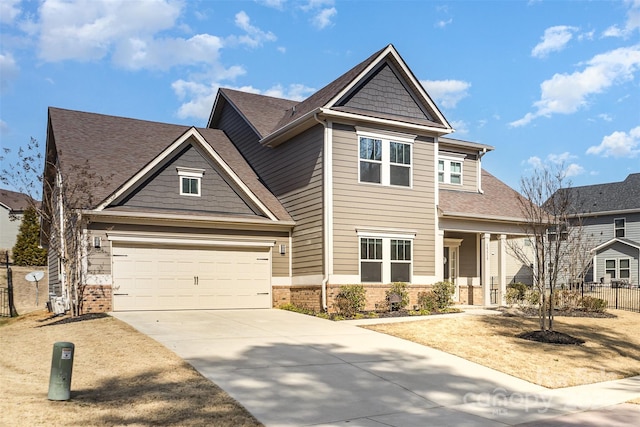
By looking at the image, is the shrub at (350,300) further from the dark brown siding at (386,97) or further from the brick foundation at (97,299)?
the brick foundation at (97,299)

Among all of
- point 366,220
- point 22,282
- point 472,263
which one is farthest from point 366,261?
point 22,282

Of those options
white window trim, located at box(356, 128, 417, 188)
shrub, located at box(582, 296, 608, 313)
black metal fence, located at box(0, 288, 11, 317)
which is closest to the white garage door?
white window trim, located at box(356, 128, 417, 188)

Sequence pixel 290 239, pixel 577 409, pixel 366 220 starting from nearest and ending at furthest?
pixel 577 409 → pixel 366 220 → pixel 290 239

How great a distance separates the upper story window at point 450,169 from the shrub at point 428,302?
19.3 feet

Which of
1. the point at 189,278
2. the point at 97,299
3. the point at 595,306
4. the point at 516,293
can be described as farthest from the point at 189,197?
the point at 595,306

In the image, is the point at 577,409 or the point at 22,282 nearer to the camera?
the point at 577,409

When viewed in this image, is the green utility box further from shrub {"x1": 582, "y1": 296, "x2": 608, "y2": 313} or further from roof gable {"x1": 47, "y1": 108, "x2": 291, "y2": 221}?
shrub {"x1": 582, "y1": 296, "x2": 608, "y2": 313}

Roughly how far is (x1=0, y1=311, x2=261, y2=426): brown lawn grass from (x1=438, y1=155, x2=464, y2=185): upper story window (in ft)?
48.5

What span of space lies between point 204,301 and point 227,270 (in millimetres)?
1295

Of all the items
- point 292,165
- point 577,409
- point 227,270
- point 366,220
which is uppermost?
point 292,165

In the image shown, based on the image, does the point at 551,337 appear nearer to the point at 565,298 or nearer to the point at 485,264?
the point at 565,298

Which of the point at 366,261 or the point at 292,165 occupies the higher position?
the point at 292,165

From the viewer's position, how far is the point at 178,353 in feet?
39.2

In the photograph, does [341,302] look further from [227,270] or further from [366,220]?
[227,270]
